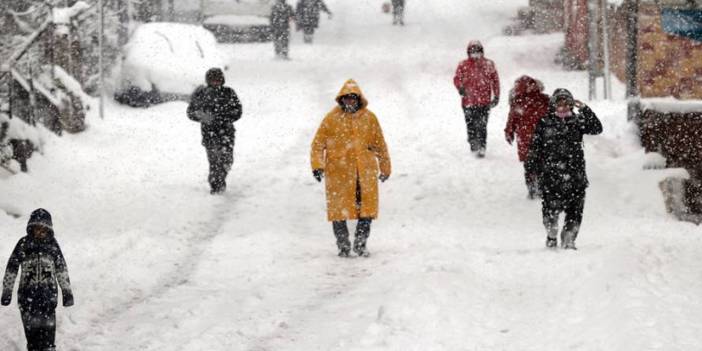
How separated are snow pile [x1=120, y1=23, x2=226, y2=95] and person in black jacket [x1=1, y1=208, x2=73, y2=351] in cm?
1410

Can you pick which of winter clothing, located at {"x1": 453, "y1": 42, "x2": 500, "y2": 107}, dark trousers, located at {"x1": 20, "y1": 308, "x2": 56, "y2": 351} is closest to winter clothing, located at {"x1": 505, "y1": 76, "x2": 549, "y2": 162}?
winter clothing, located at {"x1": 453, "y1": 42, "x2": 500, "y2": 107}

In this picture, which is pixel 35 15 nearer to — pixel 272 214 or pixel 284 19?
pixel 272 214

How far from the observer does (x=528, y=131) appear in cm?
1311

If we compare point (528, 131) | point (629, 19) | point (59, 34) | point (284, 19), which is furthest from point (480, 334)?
point (284, 19)

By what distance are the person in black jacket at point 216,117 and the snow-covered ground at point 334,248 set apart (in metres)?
0.38

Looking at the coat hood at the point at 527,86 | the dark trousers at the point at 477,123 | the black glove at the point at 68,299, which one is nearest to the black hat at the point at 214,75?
the dark trousers at the point at 477,123

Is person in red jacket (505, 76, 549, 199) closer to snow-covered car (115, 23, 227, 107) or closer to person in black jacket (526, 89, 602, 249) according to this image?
person in black jacket (526, 89, 602, 249)

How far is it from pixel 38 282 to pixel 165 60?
14.7 metres

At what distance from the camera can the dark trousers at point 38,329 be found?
24.2ft

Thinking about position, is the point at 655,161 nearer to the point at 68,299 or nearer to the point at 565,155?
the point at 565,155

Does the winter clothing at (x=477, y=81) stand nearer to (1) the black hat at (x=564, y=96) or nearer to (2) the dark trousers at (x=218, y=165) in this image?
(2) the dark trousers at (x=218, y=165)

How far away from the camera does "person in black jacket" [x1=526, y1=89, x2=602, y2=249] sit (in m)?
10.3

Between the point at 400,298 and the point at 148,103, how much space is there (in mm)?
13834

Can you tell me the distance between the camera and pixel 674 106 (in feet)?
46.3
